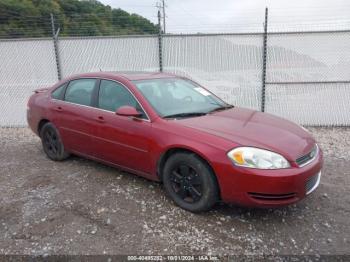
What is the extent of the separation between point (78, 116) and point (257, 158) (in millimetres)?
2668

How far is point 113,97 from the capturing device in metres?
4.39

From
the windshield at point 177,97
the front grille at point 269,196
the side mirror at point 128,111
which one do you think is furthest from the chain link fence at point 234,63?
the front grille at point 269,196

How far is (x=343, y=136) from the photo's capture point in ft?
22.8

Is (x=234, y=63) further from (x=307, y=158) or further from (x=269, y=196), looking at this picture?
(x=269, y=196)

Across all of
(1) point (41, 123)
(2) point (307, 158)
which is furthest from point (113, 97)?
(2) point (307, 158)

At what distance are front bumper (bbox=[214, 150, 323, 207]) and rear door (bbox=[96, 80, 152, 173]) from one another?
1054mm

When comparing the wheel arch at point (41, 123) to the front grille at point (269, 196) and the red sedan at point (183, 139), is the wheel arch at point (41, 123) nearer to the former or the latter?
the red sedan at point (183, 139)

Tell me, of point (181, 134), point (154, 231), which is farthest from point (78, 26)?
point (154, 231)

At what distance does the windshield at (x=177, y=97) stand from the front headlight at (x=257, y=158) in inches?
38.4

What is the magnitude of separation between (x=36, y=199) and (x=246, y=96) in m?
5.22

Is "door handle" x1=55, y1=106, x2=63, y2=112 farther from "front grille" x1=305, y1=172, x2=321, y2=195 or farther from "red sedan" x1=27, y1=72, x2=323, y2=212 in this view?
"front grille" x1=305, y1=172, x2=321, y2=195

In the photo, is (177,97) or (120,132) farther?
(177,97)

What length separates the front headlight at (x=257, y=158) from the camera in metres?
3.16

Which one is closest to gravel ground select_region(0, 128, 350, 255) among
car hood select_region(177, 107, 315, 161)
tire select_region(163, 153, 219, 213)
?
tire select_region(163, 153, 219, 213)
